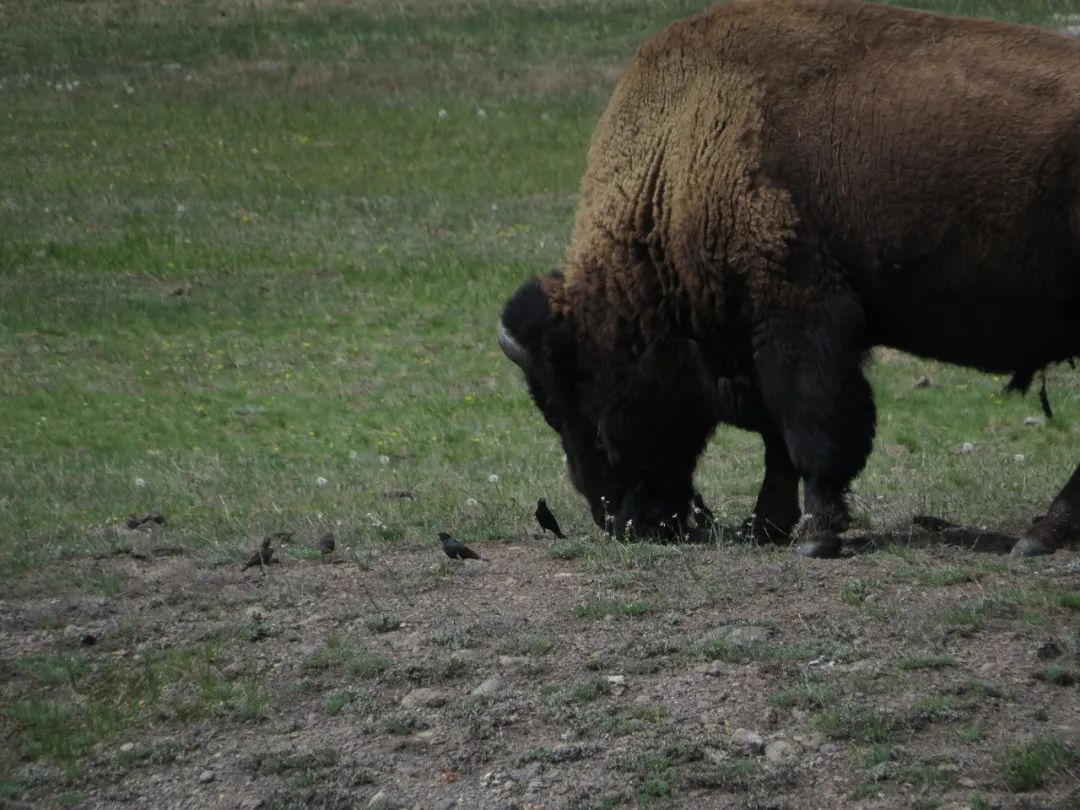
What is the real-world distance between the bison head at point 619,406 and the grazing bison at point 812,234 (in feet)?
0.04

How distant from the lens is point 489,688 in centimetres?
569

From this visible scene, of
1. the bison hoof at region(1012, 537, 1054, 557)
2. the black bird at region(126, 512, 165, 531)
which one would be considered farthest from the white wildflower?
the bison hoof at region(1012, 537, 1054, 557)

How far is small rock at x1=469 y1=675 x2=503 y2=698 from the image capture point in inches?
223

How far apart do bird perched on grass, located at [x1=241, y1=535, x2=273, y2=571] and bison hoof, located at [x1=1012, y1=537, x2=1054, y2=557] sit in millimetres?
3280

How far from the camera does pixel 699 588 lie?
6.52 m

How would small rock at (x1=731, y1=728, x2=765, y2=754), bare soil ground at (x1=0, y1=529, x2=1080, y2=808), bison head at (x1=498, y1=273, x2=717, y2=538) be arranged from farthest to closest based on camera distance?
1. bison head at (x1=498, y1=273, x2=717, y2=538)
2. small rock at (x1=731, y1=728, x2=765, y2=754)
3. bare soil ground at (x1=0, y1=529, x2=1080, y2=808)

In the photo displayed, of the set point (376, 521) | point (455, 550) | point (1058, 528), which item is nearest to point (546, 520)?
point (455, 550)

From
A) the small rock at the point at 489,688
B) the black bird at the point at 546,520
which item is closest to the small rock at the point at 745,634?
the small rock at the point at 489,688

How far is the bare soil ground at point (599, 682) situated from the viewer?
5.04 m

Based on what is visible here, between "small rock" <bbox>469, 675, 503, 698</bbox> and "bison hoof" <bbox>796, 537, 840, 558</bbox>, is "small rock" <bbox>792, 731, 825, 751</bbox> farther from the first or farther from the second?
"bison hoof" <bbox>796, 537, 840, 558</bbox>

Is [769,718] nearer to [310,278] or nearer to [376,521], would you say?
[376,521]

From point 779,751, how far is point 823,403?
255 centimetres

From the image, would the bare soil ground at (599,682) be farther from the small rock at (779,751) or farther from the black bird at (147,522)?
the black bird at (147,522)

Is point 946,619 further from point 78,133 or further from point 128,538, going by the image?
point 78,133
